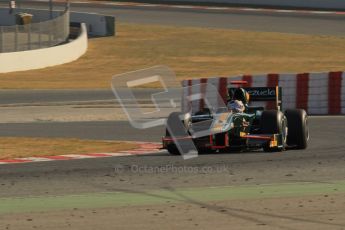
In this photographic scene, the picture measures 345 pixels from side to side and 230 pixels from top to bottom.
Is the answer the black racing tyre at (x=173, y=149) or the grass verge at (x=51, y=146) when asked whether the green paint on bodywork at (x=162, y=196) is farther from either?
the grass verge at (x=51, y=146)

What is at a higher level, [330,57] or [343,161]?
[343,161]

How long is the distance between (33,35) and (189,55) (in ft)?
23.1

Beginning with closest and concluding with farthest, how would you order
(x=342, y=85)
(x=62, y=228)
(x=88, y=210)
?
(x=62, y=228) → (x=88, y=210) → (x=342, y=85)

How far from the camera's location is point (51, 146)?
19.8m

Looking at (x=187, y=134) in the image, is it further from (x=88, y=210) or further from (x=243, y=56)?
(x=243, y=56)

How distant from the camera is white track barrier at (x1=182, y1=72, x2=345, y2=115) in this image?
84.3 ft

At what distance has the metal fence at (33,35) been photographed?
4041cm

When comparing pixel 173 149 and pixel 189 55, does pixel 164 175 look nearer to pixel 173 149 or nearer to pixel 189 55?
pixel 173 149

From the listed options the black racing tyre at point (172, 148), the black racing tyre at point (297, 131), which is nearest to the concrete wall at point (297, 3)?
the black racing tyre at point (297, 131)

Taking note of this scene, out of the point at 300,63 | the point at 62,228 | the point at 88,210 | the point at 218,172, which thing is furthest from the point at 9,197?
the point at 300,63

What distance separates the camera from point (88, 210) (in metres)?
12.5

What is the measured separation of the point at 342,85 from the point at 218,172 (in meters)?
10.8

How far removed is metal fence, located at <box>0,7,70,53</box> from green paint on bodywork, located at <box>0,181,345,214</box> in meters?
27.0

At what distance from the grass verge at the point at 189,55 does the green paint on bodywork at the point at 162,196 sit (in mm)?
22108
